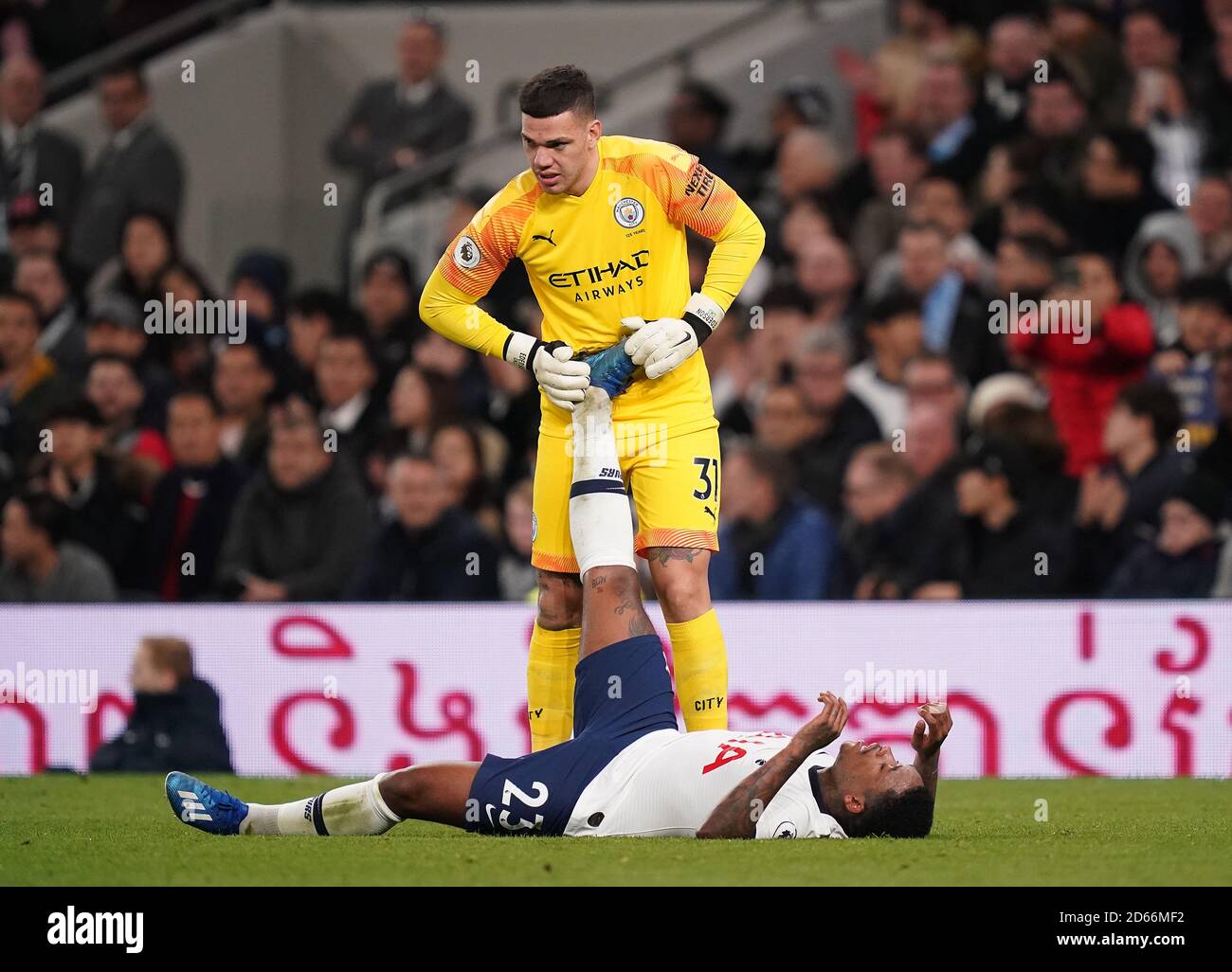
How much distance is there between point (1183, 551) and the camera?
36.2ft

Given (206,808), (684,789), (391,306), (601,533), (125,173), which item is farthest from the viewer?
(125,173)

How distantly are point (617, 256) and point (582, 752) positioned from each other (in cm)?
222

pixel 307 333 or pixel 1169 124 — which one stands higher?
pixel 1169 124

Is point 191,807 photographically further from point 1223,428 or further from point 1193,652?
point 1223,428

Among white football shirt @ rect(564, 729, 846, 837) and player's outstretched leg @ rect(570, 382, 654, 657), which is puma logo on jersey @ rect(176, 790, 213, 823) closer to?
white football shirt @ rect(564, 729, 846, 837)

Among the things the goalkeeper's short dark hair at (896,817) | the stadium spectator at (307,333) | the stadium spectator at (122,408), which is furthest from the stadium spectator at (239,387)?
the goalkeeper's short dark hair at (896,817)

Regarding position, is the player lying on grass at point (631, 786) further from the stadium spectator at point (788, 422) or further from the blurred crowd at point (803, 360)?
the stadium spectator at point (788, 422)

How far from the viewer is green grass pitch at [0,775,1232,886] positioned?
614 cm

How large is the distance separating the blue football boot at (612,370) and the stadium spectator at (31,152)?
853 centimetres

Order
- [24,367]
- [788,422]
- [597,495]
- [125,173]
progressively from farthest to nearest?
[125,173]
[24,367]
[788,422]
[597,495]

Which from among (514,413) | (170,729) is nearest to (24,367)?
(514,413)

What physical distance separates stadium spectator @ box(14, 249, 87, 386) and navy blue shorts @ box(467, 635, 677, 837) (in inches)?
325

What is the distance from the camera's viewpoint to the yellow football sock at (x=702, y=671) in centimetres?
801
